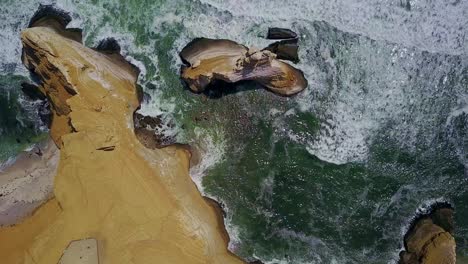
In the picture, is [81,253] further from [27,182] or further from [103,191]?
[27,182]

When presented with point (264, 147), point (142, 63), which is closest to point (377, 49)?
point (264, 147)

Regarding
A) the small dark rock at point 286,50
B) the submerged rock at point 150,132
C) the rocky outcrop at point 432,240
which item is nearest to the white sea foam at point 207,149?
the submerged rock at point 150,132

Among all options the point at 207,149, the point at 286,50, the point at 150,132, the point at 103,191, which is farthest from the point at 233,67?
the point at 103,191

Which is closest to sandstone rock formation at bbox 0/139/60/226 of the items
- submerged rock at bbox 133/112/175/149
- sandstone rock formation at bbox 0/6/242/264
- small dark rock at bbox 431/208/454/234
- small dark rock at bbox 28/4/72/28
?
sandstone rock formation at bbox 0/6/242/264

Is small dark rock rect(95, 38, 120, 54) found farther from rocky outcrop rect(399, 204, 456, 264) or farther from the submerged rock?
rocky outcrop rect(399, 204, 456, 264)

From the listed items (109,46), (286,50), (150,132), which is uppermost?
(286,50)

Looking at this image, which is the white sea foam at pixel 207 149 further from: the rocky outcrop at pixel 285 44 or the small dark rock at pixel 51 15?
the small dark rock at pixel 51 15
